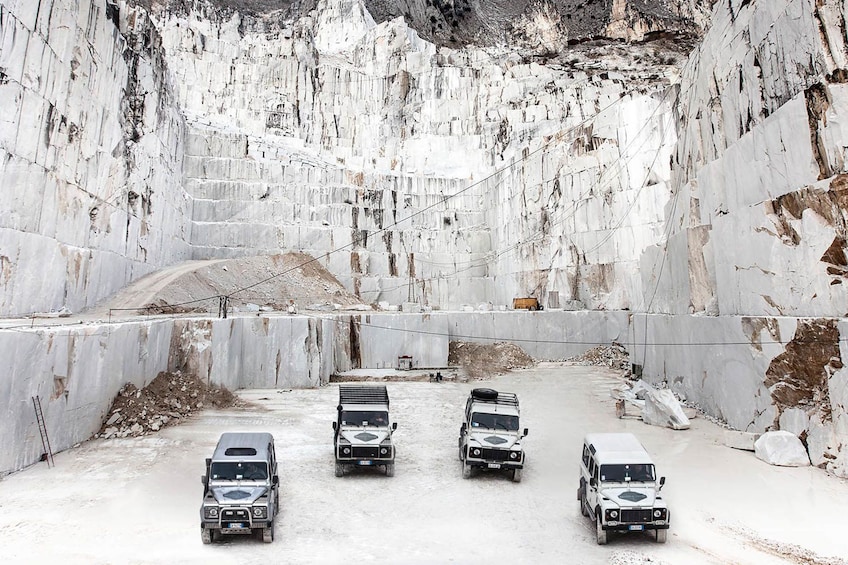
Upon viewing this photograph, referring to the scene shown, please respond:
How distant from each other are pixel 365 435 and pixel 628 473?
605 cm

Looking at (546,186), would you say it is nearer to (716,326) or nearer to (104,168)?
(716,326)

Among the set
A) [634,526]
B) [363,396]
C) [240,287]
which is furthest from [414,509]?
[240,287]

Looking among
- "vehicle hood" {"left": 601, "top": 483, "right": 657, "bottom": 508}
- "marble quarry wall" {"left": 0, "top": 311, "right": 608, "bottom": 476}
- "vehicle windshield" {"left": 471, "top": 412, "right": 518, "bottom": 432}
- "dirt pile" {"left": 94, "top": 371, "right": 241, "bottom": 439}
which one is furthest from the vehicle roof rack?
"marble quarry wall" {"left": 0, "top": 311, "right": 608, "bottom": 476}

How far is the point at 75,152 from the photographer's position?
72.3 ft

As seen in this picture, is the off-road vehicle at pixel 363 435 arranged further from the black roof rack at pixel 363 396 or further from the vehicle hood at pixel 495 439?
the vehicle hood at pixel 495 439

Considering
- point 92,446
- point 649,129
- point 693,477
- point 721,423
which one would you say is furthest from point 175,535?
point 649,129

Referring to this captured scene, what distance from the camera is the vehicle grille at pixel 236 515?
9172mm

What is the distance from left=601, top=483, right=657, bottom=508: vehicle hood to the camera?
30.9 ft

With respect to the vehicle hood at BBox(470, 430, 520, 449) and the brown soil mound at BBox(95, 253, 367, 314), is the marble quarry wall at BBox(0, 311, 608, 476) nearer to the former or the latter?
the brown soil mound at BBox(95, 253, 367, 314)

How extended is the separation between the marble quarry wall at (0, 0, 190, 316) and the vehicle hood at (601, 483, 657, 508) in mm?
18033

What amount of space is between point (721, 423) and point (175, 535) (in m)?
16.4

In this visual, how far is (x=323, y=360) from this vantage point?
26594 mm

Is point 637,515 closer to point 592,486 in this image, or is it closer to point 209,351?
point 592,486

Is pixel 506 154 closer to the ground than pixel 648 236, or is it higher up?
higher up
